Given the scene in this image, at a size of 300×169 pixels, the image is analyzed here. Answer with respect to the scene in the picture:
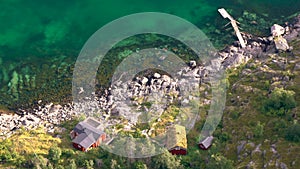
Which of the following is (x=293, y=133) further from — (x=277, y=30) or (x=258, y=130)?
(x=277, y=30)

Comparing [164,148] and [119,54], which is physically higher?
[119,54]

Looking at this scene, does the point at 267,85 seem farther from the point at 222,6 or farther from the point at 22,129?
the point at 22,129

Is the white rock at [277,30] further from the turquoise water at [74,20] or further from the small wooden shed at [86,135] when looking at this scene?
the small wooden shed at [86,135]

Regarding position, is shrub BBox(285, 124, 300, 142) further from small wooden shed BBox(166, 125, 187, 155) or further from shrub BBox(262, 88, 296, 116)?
small wooden shed BBox(166, 125, 187, 155)

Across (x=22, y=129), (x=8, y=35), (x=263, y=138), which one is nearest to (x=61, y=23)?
(x=8, y=35)

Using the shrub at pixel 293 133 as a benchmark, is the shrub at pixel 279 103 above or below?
above

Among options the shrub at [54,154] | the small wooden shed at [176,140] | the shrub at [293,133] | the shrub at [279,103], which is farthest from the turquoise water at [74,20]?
the shrub at [293,133]
